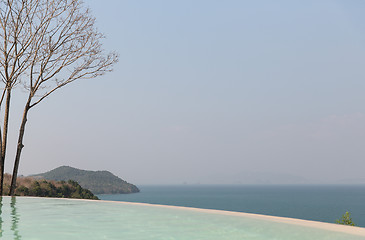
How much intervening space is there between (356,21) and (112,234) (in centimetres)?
5218

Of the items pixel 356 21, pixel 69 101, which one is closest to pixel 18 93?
pixel 69 101

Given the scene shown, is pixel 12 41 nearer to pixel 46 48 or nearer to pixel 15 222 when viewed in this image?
pixel 46 48

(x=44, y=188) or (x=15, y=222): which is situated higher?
(x=44, y=188)

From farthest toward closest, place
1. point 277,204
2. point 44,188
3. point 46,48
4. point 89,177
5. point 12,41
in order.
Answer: point 277,204 < point 89,177 < point 44,188 < point 46,48 < point 12,41

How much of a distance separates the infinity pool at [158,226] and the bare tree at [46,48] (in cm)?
594

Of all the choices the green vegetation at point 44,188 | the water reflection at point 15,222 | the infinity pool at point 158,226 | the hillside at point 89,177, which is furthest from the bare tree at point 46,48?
the hillside at point 89,177

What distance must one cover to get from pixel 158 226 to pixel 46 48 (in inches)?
340

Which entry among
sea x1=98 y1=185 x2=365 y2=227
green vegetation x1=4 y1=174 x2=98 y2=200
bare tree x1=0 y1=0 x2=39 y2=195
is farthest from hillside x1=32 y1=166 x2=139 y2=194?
bare tree x1=0 y1=0 x2=39 y2=195

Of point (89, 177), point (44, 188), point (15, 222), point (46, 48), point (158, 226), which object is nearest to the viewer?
point (158, 226)

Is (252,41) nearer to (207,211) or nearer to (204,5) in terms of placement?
(204,5)

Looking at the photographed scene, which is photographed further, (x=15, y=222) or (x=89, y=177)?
(x=89, y=177)

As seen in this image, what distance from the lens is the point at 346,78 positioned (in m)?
59.0

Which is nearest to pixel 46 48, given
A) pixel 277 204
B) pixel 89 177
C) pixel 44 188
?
pixel 44 188

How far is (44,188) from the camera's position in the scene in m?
20.4
